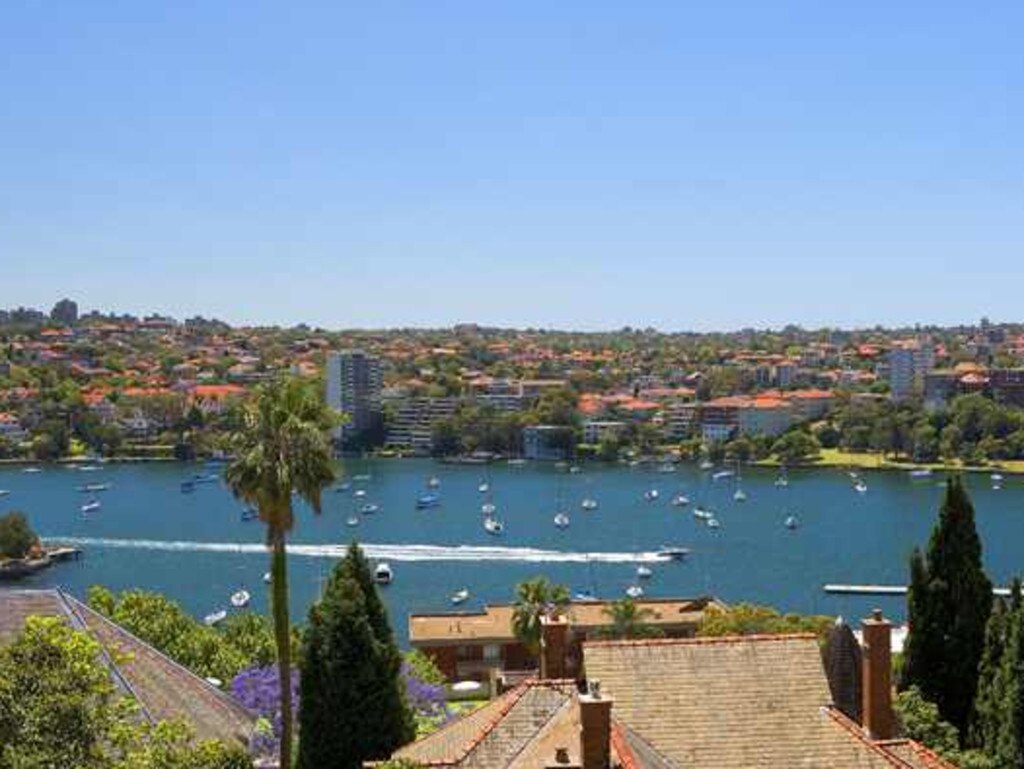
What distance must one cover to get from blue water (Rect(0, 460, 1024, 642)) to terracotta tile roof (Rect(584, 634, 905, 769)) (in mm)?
53721

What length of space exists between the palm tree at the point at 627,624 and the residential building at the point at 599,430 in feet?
417

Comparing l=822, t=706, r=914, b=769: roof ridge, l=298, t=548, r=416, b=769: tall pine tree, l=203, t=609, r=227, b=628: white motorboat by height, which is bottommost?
l=203, t=609, r=227, b=628: white motorboat

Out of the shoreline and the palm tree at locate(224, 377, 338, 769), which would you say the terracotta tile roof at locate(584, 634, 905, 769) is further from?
the shoreline

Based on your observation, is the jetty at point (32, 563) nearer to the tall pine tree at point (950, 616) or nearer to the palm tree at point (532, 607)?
the palm tree at point (532, 607)

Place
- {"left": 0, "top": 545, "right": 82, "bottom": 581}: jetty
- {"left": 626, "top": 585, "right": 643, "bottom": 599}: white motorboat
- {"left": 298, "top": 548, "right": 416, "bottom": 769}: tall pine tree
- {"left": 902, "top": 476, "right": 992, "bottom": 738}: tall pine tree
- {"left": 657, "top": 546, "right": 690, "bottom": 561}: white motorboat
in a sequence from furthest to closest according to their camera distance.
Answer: {"left": 657, "top": 546, "right": 690, "bottom": 561}: white motorboat → {"left": 0, "top": 545, "right": 82, "bottom": 581}: jetty → {"left": 626, "top": 585, "right": 643, "bottom": 599}: white motorboat → {"left": 902, "top": 476, "right": 992, "bottom": 738}: tall pine tree → {"left": 298, "top": 548, "right": 416, "bottom": 769}: tall pine tree

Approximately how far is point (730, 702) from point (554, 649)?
2745mm

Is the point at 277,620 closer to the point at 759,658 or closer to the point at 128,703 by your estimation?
the point at 759,658

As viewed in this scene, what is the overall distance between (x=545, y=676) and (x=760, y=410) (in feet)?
565

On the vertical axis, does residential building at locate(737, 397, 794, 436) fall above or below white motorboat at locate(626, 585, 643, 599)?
above

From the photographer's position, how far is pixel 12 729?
470 inches

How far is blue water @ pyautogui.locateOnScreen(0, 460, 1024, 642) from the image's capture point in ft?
301

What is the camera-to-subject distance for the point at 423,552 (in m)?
105

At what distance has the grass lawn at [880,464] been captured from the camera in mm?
158875

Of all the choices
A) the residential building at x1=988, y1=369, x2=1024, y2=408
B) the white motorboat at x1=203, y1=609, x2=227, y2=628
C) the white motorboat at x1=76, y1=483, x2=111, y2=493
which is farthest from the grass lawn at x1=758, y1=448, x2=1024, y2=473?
the white motorboat at x1=203, y1=609, x2=227, y2=628
